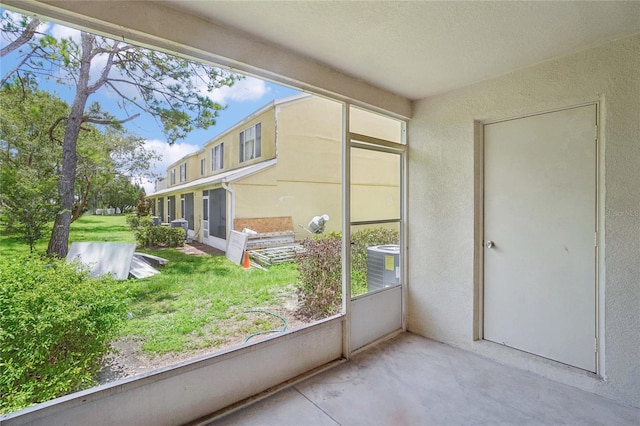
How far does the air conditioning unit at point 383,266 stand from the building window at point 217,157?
6.38 ft

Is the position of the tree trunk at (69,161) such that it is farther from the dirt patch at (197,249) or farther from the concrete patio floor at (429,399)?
the concrete patio floor at (429,399)

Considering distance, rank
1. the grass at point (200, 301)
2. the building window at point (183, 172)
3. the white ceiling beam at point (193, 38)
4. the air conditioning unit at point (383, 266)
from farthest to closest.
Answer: the air conditioning unit at point (383, 266) → the building window at point (183, 172) → the grass at point (200, 301) → the white ceiling beam at point (193, 38)

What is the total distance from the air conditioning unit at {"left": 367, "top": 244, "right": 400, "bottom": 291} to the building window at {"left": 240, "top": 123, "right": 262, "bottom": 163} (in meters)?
1.84

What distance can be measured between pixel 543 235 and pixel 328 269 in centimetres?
211

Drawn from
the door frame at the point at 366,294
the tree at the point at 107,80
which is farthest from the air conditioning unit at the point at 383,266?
the tree at the point at 107,80

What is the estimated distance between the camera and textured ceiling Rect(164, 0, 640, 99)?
1888 millimetres

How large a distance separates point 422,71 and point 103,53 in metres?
2.55

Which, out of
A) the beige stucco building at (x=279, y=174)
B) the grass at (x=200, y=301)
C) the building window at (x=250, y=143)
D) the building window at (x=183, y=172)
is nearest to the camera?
the grass at (x=200, y=301)

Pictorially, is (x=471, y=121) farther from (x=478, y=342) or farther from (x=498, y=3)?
(x=478, y=342)

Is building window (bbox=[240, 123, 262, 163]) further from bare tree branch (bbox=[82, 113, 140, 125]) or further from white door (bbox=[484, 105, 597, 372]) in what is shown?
white door (bbox=[484, 105, 597, 372])

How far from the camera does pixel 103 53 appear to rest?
213 centimetres

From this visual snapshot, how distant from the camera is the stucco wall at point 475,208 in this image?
2281 millimetres

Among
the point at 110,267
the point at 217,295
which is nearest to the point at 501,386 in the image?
the point at 217,295

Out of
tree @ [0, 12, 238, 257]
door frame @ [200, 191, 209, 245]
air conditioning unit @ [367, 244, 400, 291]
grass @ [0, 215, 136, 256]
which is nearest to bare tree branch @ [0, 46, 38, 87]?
tree @ [0, 12, 238, 257]
